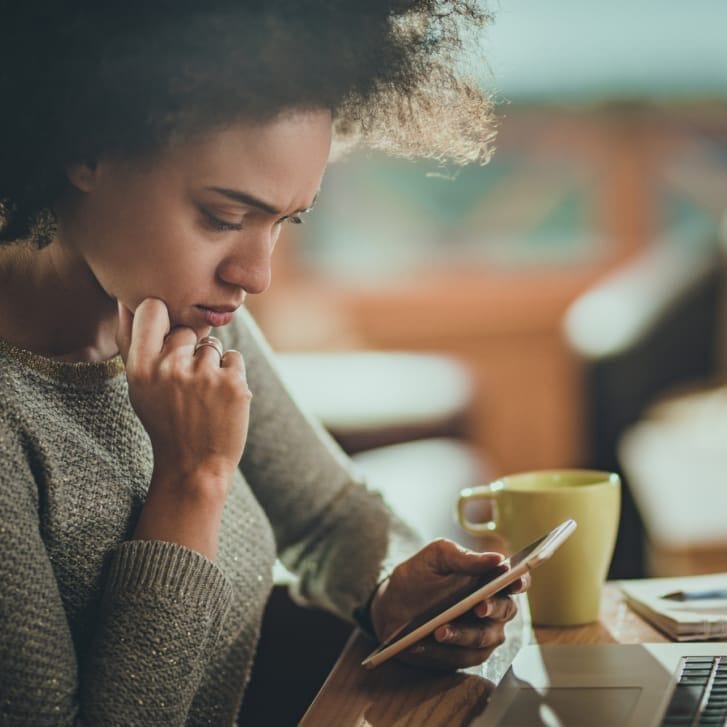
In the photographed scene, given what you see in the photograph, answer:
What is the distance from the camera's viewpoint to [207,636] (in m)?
0.84

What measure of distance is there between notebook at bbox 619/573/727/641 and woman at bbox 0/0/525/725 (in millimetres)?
148

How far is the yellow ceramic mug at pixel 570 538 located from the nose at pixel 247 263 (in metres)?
0.32

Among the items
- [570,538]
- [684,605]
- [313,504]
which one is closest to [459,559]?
[570,538]

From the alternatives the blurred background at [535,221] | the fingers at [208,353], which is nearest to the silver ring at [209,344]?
the fingers at [208,353]

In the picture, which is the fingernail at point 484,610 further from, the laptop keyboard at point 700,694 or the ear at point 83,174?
the ear at point 83,174

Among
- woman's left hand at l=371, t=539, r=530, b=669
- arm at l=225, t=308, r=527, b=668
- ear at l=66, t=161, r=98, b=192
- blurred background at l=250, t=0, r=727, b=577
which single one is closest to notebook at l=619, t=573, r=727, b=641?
woman's left hand at l=371, t=539, r=530, b=669

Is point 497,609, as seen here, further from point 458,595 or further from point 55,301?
point 55,301

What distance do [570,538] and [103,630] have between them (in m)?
0.43

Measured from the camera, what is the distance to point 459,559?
3.02 feet

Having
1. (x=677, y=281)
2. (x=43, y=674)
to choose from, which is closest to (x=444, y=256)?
(x=677, y=281)

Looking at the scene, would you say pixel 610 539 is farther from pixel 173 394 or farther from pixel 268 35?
pixel 268 35

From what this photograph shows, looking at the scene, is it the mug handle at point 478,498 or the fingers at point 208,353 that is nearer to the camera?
the fingers at point 208,353

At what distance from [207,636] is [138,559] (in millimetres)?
88

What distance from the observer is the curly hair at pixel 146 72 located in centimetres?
82
